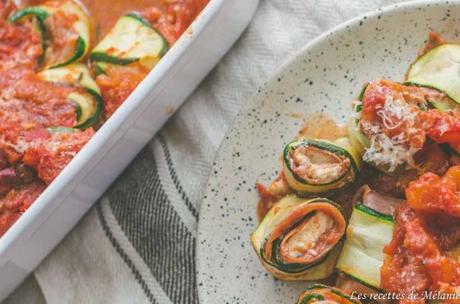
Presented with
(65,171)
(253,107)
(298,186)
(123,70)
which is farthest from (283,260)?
(123,70)

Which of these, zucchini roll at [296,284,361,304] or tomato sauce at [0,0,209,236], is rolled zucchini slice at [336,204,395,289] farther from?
tomato sauce at [0,0,209,236]

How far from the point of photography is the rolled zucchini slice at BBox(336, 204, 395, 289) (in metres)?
2.43

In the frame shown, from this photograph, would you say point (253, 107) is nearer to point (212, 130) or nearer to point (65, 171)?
point (212, 130)

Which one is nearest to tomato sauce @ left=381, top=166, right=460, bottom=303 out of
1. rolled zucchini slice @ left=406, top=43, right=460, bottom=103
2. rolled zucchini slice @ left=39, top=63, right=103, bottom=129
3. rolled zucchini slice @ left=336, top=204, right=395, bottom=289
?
rolled zucchini slice @ left=336, top=204, right=395, bottom=289

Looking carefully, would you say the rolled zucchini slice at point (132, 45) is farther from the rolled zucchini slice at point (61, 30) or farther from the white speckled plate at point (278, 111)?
the white speckled plate at point (278, 111)

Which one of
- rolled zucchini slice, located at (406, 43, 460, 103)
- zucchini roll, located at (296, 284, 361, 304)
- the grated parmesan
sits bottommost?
zucchini roll, located at (296, 284, 361, 304)

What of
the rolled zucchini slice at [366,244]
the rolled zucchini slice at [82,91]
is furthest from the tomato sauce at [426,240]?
the rolled zucchini slice at [82,91]

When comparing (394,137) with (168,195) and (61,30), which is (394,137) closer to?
(168,195)

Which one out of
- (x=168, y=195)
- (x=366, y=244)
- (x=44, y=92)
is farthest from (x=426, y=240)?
(x=44, y=92)

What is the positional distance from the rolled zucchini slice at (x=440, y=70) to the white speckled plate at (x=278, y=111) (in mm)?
77

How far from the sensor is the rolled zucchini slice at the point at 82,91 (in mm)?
2893

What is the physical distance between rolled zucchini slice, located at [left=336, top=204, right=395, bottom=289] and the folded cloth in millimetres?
710

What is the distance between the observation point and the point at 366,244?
2.46m

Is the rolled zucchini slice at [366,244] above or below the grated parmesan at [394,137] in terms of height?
below
